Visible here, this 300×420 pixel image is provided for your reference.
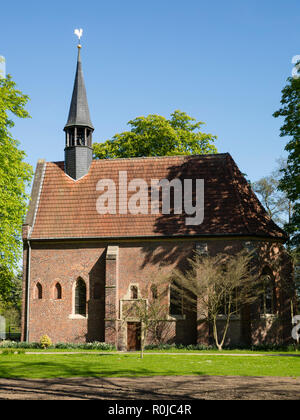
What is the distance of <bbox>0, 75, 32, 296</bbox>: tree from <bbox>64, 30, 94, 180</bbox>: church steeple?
5.24 m

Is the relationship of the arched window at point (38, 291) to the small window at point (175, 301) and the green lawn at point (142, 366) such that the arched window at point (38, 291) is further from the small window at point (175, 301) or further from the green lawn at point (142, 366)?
the green lawn at point (142, 366)

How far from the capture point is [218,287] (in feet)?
89.1

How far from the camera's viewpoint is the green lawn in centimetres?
1628

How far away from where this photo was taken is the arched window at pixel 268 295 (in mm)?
29122

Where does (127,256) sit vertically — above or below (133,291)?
above

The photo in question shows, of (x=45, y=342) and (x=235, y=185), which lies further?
(x=235, y=185)

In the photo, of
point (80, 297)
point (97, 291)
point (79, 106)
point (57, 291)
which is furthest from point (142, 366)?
point (79, 106)

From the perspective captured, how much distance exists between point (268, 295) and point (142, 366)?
1358 cm

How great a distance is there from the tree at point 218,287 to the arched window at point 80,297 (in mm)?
5891

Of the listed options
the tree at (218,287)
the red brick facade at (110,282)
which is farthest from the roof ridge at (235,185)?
the tree at (218,287)

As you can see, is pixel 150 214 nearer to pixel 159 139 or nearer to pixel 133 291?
pixel 133 291

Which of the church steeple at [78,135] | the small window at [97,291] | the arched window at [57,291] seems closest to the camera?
the small window at [97,291]

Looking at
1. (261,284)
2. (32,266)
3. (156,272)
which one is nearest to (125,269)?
(156,272)
